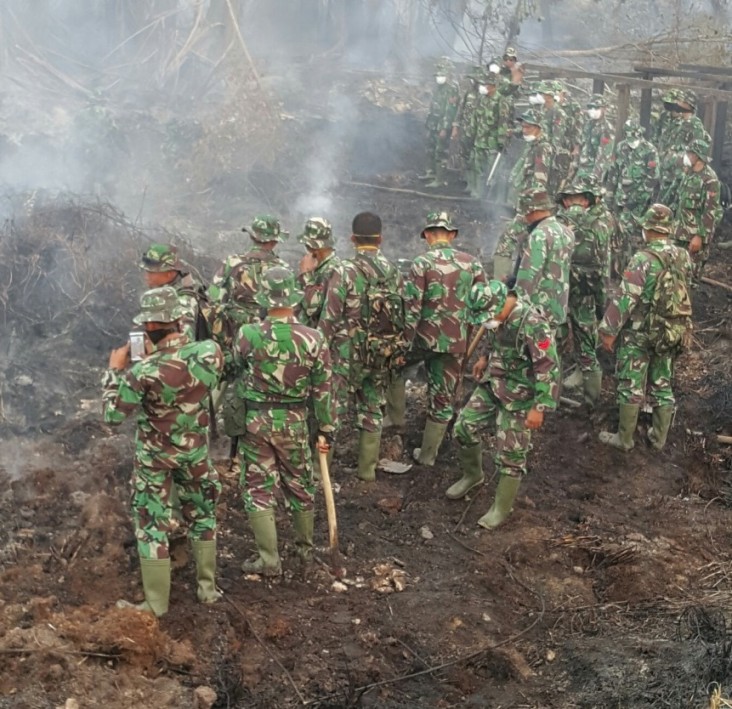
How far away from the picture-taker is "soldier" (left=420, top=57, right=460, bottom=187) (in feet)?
56.4

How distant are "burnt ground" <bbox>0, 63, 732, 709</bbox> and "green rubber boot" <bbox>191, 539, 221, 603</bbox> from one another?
98 mm

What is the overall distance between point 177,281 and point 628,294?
3.89m

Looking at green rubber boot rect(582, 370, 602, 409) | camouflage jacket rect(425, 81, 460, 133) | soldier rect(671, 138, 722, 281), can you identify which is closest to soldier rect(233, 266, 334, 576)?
green rubber boot rect(582, 370, 602, 409)

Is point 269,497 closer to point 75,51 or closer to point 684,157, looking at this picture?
point 684,157

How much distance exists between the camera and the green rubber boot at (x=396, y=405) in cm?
934

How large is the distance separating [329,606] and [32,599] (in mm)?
1867

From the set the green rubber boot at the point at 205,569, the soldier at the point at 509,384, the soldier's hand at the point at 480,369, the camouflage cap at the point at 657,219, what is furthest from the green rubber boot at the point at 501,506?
the camouflage cap at the point at 657,219

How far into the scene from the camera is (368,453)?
8.40 metres

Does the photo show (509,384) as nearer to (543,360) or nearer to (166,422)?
(543,360)

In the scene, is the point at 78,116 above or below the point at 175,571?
above

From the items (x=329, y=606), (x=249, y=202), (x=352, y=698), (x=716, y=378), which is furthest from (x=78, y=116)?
(x=352, y=698)

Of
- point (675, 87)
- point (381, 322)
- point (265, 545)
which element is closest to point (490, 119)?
point (675, 87)

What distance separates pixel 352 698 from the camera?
18.3ft

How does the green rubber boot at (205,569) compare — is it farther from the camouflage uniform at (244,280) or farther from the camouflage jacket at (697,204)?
the camouflage jacket at (697,204)
